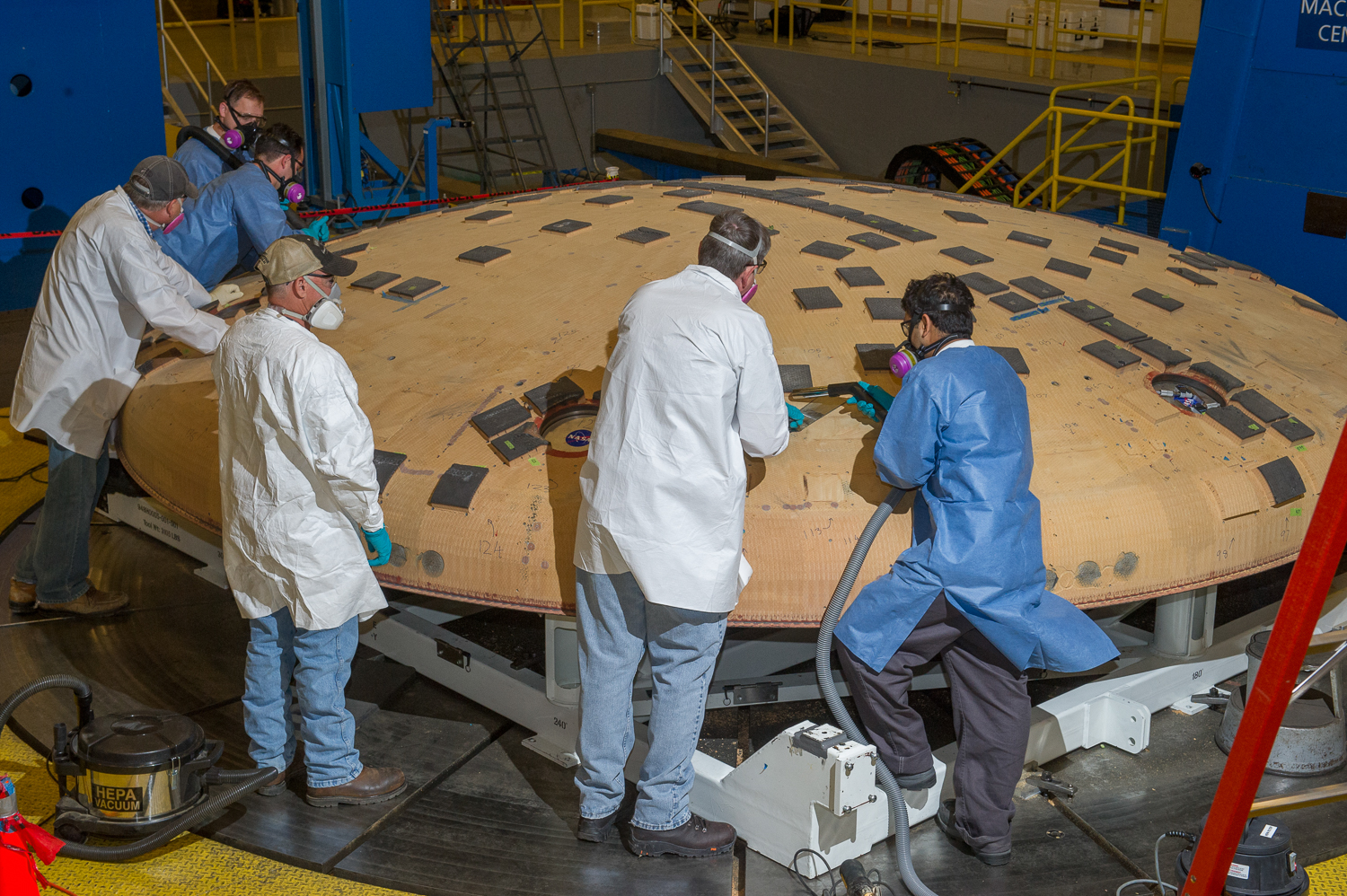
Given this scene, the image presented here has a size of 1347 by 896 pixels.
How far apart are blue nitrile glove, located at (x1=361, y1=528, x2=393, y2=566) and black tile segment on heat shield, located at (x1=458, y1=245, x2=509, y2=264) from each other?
210 cm

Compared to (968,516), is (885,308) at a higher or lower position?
higher

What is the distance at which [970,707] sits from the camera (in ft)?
14.2

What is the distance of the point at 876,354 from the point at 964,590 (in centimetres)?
131

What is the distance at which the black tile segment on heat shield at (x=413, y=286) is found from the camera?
5.88 meters

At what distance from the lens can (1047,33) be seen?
19359 mm

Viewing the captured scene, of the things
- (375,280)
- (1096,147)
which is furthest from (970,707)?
(1096,147)

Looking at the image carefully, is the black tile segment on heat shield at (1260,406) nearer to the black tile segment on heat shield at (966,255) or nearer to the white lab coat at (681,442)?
the black tile segment on heat shield at (966,255)

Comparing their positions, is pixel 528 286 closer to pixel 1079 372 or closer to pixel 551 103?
pixel 1079 372

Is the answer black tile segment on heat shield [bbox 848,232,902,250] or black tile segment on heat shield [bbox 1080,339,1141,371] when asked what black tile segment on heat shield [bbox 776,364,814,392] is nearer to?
black tile segment on heat shield [bbox 848,232,902,250]

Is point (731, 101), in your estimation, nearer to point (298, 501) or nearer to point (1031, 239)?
point (1031, 239)

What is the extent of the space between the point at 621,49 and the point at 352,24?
9806 millimetres

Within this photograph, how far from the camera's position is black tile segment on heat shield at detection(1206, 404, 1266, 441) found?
5020 millimetres

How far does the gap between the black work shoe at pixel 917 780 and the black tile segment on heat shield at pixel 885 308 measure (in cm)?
191

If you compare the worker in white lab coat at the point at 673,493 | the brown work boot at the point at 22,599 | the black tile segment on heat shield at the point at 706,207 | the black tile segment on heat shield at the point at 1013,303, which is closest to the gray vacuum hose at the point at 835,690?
the worker in white lab coat at the point at 673,493
